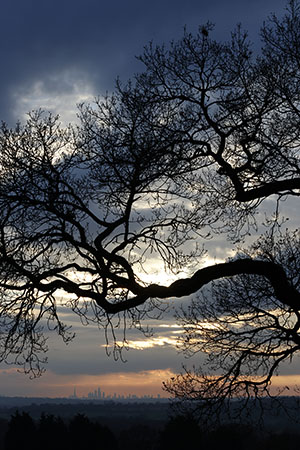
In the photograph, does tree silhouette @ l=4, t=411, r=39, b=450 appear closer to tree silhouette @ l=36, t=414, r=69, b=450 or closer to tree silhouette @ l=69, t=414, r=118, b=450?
tree silhouette @ l=36, t=414, r=69, b=450

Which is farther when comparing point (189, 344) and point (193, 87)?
point (189, 344)

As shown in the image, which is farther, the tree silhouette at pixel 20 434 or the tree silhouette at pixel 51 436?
the tree silhouette at pixel 20 434

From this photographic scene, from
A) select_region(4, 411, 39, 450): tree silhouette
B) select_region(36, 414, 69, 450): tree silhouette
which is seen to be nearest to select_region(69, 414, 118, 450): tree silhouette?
select_region(36, 414, 69, 450): tree silhouette

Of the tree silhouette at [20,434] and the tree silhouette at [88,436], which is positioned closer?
the tree silhouette at [88,436]

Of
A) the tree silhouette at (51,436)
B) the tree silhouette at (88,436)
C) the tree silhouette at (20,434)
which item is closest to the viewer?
the tree silhouette at (88,436)

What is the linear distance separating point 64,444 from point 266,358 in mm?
51772

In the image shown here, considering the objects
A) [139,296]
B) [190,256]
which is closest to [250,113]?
[190,256]

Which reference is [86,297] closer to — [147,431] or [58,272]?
[58,272]

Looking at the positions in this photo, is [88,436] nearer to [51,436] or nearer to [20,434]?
[51,436]

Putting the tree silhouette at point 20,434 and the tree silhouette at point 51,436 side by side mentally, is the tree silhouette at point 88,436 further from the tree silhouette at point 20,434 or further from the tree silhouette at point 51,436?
the tree silhouette at point 20,434

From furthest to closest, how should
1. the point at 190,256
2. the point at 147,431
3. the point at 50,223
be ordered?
the point at 147,431, the point at 190,256, the point at 50,223

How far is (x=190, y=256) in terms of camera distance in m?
12.8

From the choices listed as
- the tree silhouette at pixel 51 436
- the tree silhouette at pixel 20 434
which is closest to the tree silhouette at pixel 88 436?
the tree silhouette at pixel 51 436

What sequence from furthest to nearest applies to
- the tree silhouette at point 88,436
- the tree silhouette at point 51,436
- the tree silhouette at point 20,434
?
the tree silhouette at point 20,434, the tree silhouette at point 51,436, the tree silhouette at point 88,436
